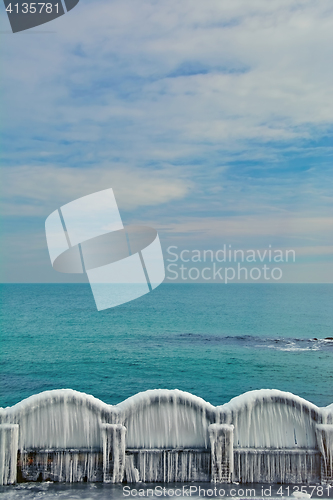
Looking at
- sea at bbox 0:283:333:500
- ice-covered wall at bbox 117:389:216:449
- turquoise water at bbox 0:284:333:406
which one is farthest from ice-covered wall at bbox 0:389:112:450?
turquoise water at bbox 0:284:333:406

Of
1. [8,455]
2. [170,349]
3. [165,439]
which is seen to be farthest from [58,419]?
[170,349]

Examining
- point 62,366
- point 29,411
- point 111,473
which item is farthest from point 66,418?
point 62,366

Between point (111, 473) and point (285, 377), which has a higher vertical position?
point (111, 473)

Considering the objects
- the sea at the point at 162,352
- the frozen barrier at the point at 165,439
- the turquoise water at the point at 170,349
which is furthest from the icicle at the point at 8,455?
the turquoise water at the point at 170,349

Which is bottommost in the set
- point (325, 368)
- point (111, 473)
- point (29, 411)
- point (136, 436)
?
point (325, 368)

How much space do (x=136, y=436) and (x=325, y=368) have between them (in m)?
44.6

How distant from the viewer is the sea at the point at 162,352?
143 feet

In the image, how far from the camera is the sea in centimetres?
4372

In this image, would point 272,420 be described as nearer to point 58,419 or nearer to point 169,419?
point 169,419

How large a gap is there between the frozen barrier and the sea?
1.38ft

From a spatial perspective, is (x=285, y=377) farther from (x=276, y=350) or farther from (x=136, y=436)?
(x=136, y=436)

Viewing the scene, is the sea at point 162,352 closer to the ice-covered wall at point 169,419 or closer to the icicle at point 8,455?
the icicle at point 8,455

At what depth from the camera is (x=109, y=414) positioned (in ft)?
23.8

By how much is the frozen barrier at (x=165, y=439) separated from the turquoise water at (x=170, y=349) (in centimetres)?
3103
